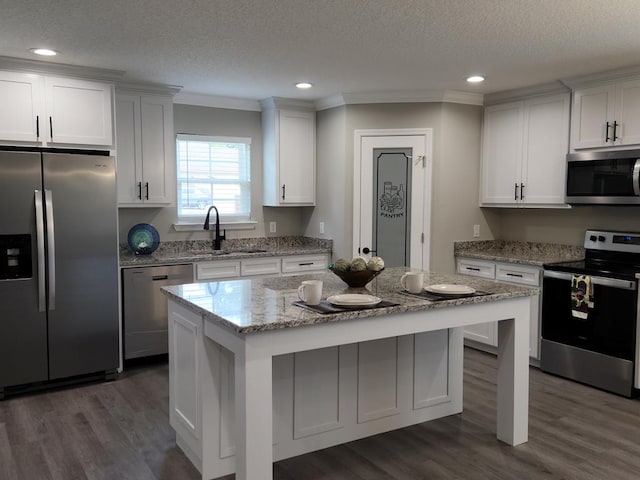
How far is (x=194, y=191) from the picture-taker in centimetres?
531

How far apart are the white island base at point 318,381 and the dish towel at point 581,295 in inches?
47.3

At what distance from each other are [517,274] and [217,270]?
2.59 m

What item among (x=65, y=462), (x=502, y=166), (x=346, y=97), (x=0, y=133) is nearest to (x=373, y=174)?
(x=346, y=97)

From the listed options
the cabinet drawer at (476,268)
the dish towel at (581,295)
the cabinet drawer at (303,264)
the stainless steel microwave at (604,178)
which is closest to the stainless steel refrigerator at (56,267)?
the cabinet drawer at (303,264)

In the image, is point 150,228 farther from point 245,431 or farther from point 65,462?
point 245,431

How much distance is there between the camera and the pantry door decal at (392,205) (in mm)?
5035

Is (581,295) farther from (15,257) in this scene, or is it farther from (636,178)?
(15,257)

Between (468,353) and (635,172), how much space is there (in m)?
2.04

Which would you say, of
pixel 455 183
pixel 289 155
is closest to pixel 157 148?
pixel 289 155

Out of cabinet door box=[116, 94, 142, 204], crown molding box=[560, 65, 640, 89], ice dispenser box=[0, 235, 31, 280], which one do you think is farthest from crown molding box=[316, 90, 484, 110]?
ice dispenser box=[0, 235, 31, 280]

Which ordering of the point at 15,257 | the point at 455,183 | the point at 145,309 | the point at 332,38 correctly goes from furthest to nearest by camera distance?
the point at 455,183 → the point at 145,309 → the point at 15,257 → the point at 332,38

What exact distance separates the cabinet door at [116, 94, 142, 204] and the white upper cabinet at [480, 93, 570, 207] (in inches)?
126

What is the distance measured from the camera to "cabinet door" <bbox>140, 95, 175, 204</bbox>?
15.4ft

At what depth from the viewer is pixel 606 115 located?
4.18 m
